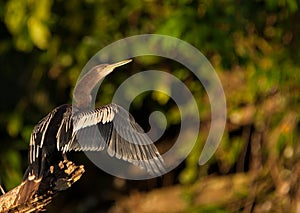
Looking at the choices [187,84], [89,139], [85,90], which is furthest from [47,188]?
[187,84]

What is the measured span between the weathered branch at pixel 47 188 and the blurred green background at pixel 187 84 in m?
1.29

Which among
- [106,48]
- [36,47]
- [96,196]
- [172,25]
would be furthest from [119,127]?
[96,196]

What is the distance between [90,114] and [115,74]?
66.4 inches

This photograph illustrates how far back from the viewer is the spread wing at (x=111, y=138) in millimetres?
3191

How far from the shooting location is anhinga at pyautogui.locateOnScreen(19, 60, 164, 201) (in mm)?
3191

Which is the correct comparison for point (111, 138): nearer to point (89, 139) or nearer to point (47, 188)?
point (89, 139)

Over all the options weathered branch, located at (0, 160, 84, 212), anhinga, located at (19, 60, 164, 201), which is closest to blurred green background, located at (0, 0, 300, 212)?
anhinga, located at (19, 60, 164, 201)

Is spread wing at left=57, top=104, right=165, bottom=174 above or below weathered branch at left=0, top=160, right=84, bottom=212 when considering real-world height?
above

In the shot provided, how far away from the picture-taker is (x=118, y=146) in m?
3.21

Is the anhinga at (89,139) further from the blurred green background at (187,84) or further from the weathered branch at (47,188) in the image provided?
the blurred green background at (187,84)

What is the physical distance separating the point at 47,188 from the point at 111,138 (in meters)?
0.27

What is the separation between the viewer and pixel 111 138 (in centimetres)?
321

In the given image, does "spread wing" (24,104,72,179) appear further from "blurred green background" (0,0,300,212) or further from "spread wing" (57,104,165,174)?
"blurred green background" (0,0,300,212)

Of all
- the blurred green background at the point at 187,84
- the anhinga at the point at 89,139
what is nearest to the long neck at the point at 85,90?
the anhinga at the point at 89,139
